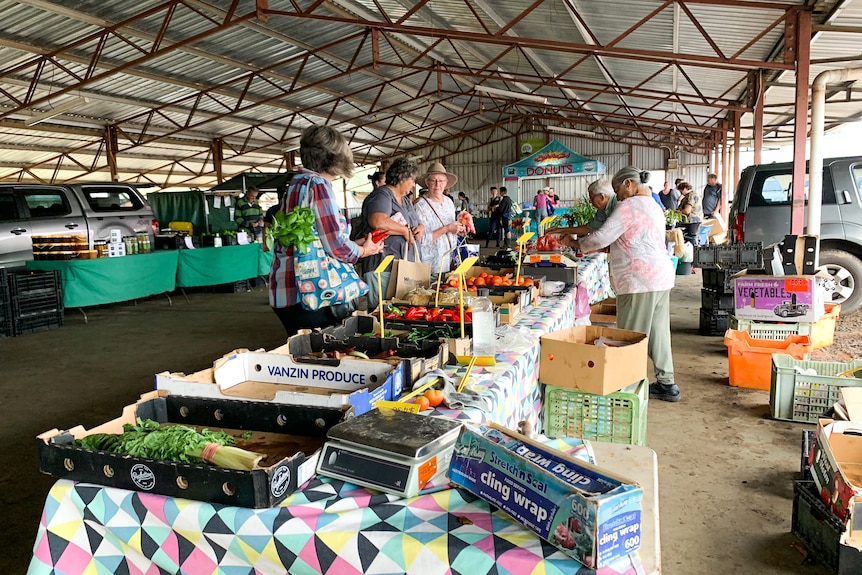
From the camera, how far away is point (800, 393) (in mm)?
4012

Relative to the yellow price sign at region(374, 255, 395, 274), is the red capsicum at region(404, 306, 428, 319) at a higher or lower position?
lower

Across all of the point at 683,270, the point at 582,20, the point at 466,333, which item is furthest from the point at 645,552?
the point at 683,270

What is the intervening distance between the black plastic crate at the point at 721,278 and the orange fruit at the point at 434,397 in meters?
5.24

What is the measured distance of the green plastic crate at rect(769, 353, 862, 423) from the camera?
12.9 feet

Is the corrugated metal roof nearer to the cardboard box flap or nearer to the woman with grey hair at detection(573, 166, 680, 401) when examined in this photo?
the woman with grey hair at detection(573, 166, 680, 401)

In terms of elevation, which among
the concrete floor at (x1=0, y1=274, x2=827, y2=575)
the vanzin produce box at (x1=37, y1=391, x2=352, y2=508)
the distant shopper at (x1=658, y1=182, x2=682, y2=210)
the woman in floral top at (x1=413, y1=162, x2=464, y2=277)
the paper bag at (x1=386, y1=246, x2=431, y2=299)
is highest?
the distant shopper at (x1=658, y1=182, x2=682, y2=210)

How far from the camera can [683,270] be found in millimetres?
11586

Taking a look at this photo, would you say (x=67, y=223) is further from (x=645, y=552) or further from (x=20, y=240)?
(x=645, y=552)

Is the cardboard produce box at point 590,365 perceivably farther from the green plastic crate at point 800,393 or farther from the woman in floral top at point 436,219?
the woman in floral top at point 436,219

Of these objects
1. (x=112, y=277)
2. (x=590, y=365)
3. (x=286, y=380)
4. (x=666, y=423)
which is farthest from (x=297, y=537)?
(x=112, y=277)

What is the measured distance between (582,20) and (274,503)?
8.74 meters

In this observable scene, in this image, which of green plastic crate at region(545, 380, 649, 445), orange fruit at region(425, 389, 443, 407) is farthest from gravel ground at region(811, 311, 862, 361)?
orange fruit at region(425, 389, 443, 407)

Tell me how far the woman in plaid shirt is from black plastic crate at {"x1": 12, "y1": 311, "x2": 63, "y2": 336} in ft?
19.5

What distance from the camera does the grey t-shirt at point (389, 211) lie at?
396 cm
